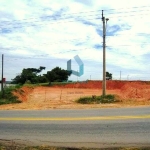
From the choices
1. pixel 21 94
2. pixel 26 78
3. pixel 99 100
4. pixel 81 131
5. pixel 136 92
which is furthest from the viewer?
pixel 26 78

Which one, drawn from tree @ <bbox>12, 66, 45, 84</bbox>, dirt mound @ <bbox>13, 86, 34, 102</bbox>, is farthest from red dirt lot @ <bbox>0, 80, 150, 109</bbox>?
tree @ <bbox>12, 66, 45, 84</bbox>

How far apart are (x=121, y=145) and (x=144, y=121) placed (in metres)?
4.09

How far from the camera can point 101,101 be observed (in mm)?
23172

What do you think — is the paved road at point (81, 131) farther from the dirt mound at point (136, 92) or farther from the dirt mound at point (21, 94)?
the dirt mound at point (21, 94)

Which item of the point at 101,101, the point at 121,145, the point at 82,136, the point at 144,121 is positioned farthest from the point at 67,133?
the point at 101,101

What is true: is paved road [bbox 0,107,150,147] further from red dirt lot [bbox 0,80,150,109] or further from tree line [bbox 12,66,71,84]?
tree line [bbox 12,66,71,84]

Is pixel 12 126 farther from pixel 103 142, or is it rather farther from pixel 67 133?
pixel 103 142

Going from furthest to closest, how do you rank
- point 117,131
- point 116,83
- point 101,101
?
point 116,83
point 101,101
point 117,131

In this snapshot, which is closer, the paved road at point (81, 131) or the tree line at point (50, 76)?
the paved road at point (81, 131)

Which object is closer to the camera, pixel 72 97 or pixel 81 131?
pixel 81 131

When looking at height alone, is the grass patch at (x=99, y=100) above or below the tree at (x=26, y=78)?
below

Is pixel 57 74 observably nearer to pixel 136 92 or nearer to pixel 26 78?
pixel 26 78

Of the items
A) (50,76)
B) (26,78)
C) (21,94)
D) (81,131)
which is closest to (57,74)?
(50,76)

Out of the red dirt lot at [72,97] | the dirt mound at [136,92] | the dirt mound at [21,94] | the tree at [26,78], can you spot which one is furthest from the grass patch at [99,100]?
the tree at [26,78]
